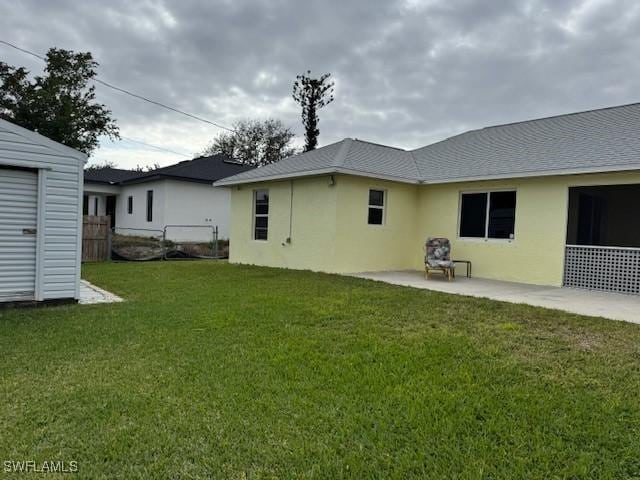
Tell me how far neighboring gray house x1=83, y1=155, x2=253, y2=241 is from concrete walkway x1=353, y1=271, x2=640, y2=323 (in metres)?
11.1

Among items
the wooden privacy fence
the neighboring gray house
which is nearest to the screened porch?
the neighboring gray house

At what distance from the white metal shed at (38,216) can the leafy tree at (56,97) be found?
15.9 metres

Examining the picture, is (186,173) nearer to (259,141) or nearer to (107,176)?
(107,176)

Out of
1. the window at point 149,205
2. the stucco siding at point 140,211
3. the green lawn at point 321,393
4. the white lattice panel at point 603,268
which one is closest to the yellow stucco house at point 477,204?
the white lattice panel at point 603,268

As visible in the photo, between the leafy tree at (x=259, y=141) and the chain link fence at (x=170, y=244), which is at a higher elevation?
the leafy tree at (x=259, y=141)

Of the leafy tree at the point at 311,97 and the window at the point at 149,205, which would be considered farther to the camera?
the leafy tree at the point at 311,97

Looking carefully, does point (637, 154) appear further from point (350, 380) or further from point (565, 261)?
point (350, 380)

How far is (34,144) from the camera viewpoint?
660 cm

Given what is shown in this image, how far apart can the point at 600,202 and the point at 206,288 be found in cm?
1155

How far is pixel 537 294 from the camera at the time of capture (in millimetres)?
8461

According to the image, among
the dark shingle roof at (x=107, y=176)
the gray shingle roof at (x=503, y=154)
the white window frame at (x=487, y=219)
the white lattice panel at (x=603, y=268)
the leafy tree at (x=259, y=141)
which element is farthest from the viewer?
the leafy tree at (x=259, y=141)

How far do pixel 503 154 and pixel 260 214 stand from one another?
285 inches

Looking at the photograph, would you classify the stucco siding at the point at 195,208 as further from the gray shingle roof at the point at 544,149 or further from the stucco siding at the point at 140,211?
the gray shingle roof at the point at 544,149

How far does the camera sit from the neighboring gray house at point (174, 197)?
758 inches
